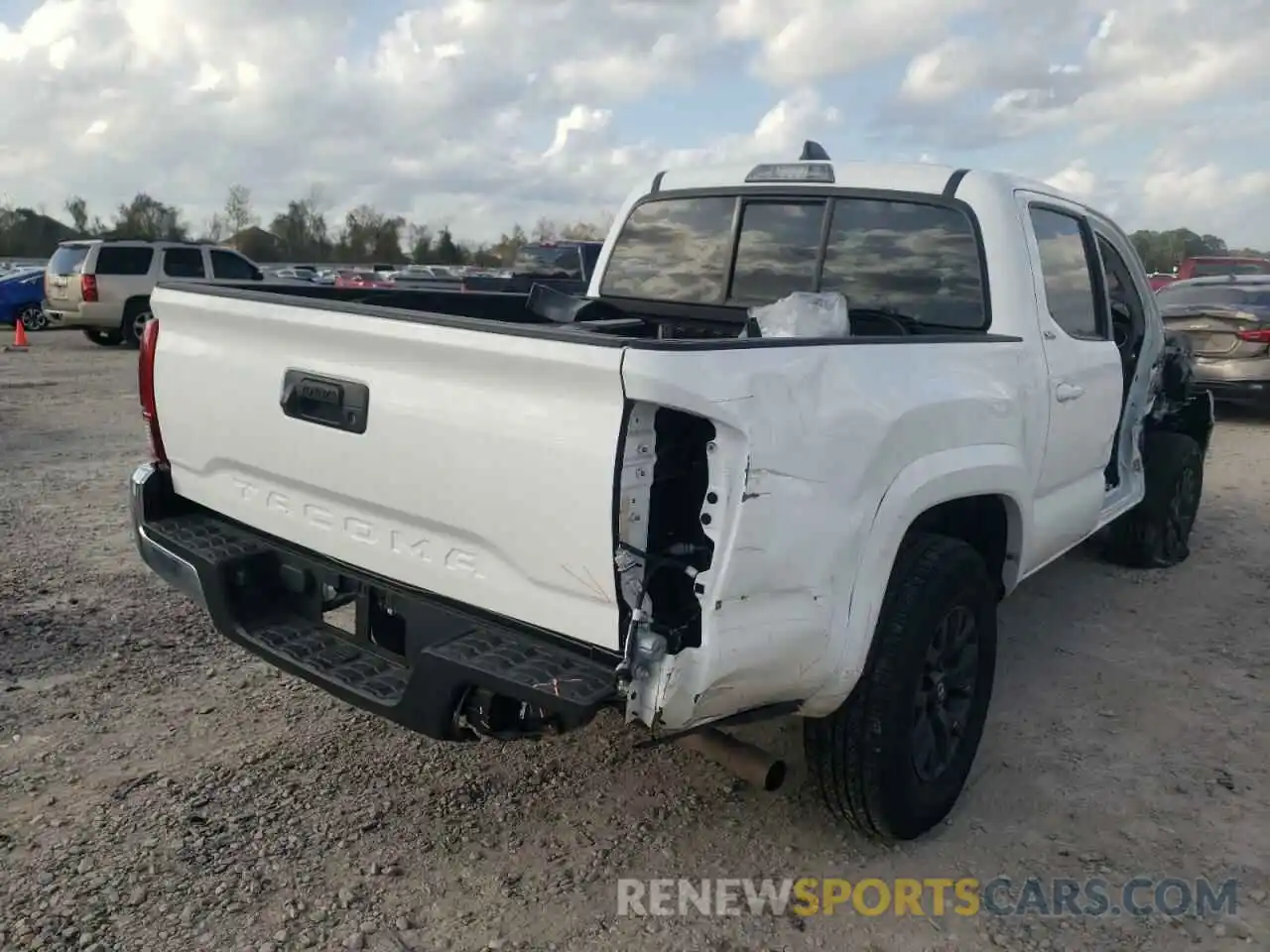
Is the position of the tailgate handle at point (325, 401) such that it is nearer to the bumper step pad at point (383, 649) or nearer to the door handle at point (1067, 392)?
the bumper step pad at point (383, 649)

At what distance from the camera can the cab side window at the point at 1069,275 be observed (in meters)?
4.03

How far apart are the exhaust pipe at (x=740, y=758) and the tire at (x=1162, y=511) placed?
3830 mm

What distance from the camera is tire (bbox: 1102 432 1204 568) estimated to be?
582cm

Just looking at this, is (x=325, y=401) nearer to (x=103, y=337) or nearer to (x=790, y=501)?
(x=790, y=501)

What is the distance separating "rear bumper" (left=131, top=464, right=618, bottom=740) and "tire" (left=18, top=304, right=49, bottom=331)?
19.1 metres

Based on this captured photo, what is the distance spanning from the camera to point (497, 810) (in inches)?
129

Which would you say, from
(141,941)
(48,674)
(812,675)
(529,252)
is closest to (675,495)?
(812,675)

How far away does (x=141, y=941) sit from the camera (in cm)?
259

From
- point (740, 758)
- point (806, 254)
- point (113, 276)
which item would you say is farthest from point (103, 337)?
point (740, 758)

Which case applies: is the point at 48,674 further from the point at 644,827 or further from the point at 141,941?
the point at 644,827

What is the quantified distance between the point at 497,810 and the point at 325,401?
137 centimetres

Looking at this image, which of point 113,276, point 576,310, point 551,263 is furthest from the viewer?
point 551,263

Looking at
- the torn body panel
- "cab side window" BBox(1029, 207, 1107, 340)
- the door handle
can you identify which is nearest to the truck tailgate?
the torn body panel

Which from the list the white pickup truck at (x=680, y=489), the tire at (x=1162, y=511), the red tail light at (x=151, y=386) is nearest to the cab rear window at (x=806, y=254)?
the white pickup truck at (x=680, y=489)
